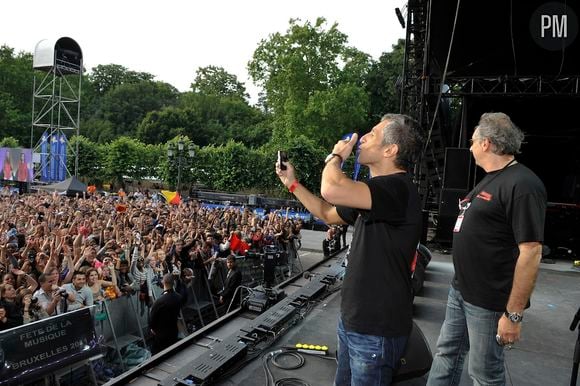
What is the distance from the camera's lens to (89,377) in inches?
206

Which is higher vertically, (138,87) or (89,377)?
(138,87)

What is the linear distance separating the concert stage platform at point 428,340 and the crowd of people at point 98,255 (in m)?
2.56

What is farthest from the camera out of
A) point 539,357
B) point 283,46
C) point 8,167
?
point 283,46

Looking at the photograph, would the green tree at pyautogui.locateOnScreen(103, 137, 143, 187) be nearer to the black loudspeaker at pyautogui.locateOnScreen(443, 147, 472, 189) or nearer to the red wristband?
the black loudspeaker at pyautogui.locateOnScreen(443, 147, 472, 189)

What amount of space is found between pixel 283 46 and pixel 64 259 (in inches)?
1175

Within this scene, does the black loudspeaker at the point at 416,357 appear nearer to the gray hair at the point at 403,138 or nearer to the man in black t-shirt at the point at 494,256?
the man in black t-shirt at the point at 494,256

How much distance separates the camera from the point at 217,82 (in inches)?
2751

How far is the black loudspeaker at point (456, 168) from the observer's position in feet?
30.3

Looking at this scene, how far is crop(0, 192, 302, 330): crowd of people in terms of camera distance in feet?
17.3

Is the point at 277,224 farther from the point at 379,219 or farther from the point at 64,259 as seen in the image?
the point at 379,219

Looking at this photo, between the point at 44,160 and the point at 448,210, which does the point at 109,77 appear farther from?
the point at 448,210

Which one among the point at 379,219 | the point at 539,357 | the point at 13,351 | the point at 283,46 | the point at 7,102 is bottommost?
the point at 13,351

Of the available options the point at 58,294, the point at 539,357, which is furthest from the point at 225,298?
the point at 539,357

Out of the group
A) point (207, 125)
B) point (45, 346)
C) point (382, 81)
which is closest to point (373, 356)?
point (45, 346)
